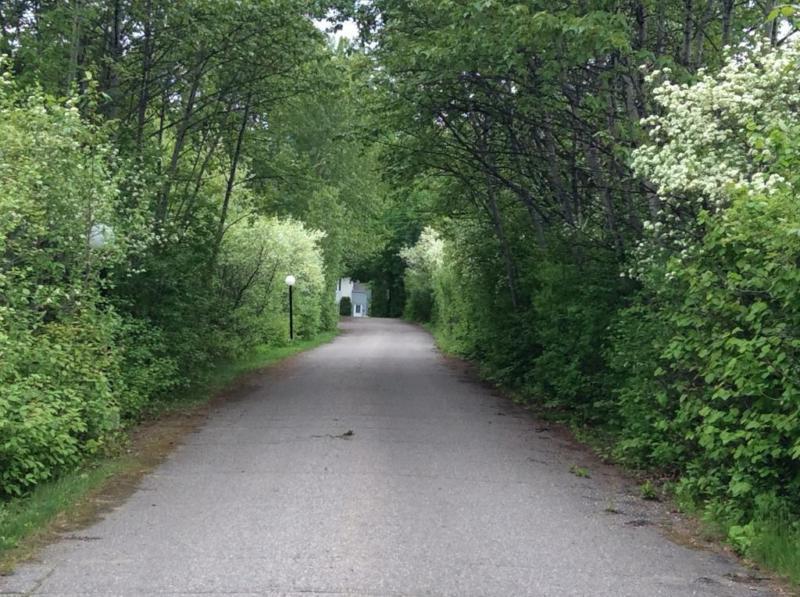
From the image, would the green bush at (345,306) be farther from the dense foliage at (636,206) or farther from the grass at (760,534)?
the grass at (760,534)

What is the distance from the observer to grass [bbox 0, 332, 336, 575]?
20.5 feet

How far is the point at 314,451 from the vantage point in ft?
32.6

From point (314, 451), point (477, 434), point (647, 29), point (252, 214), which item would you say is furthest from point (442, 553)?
point (252, 214)

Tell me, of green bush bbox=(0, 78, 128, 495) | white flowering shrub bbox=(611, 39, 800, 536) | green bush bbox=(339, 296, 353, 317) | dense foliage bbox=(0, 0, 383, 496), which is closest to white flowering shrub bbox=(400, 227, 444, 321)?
dense foliage bbox=(0, 0, 383, 496)

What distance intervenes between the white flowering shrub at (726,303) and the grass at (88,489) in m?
5.37

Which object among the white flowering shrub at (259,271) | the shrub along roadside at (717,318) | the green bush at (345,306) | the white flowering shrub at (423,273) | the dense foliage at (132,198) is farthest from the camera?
the green bush at (345,306)

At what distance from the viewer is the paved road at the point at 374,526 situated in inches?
211

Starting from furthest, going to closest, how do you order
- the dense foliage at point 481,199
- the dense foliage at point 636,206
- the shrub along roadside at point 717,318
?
1. the dense foliage at point 481,199
2. the dense foliage at point 636,206
3. the shrub along roadside at point 717,318

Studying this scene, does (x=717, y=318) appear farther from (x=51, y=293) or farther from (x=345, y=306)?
(x=345, y=306)

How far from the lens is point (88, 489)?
7887mm

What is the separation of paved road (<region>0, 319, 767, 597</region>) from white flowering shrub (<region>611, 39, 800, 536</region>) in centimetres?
75

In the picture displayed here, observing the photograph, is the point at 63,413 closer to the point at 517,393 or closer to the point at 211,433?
the point at 211,433

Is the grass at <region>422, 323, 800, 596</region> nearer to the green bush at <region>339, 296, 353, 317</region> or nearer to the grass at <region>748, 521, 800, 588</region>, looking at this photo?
the grass at <region>748, 521, 800, 588</region>

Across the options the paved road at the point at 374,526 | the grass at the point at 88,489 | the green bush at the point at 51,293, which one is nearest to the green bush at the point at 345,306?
the grass at the point at 88,489
